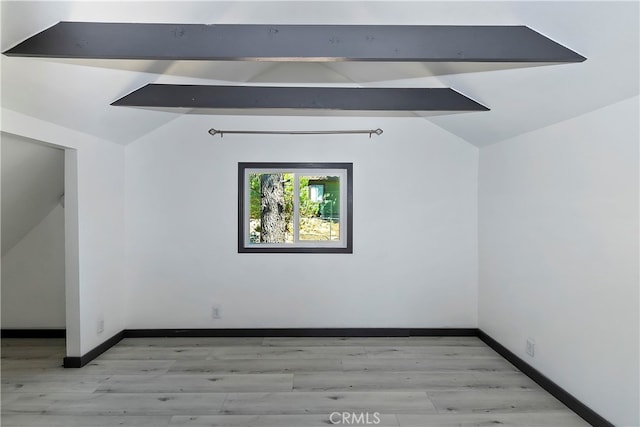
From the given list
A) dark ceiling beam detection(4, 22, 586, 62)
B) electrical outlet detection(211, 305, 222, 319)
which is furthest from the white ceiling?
electrical outlet detection(211, 305, 222, 319)

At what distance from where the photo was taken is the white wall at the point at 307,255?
3812 millimetres

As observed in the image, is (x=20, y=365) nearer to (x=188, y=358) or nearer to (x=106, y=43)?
(x=188, y=358)

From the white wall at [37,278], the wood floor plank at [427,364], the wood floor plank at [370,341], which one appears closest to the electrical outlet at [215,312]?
the wood floor plank at [370,341]

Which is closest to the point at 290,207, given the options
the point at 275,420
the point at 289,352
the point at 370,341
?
the point at 289,352

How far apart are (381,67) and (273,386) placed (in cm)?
261

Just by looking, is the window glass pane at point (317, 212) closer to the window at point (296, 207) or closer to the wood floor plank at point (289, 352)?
the window at point (296, 207)

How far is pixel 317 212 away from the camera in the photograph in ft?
13.1

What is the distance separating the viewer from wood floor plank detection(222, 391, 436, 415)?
2457 mm

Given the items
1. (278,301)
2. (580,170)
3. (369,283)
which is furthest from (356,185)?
(580,170)

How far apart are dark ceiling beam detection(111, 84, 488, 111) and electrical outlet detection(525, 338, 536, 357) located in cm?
191

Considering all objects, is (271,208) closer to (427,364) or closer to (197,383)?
(197,383)

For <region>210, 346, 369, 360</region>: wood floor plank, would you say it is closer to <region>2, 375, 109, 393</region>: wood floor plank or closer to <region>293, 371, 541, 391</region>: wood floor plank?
<region>293, 371, 541, 391</region>: wood floor plank

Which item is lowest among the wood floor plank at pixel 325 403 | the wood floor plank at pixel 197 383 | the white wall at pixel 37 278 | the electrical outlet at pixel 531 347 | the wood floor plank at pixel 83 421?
the wood floor plank at pixel 83 421

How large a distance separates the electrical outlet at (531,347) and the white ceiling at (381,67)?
1.71m
